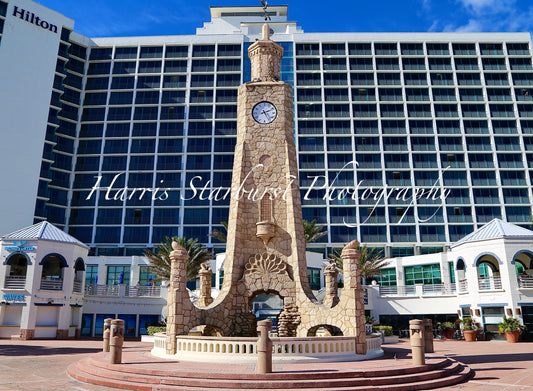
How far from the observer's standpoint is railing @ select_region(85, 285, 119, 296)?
147 feet

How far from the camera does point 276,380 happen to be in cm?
1341

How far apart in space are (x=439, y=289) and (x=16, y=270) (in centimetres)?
4065

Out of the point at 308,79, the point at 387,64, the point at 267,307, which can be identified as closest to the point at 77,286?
the point at 267,307

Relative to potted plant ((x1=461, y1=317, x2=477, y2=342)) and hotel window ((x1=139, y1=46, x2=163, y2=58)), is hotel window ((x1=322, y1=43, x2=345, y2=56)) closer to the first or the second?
hotel window ((x1=139, y1=46, x2=163, y2=58))

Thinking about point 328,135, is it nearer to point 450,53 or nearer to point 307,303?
point 450,53

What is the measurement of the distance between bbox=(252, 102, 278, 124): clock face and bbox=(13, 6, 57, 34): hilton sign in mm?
60238

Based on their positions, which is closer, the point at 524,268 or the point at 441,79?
the point at 524,268

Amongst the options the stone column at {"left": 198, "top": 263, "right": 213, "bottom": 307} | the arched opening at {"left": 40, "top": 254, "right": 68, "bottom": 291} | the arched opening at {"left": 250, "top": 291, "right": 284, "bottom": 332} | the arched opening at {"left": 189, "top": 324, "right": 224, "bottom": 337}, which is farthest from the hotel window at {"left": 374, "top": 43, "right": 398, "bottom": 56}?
the arched opening at {"left": 189, "top": 324, "right": 224, "bottom": 337}

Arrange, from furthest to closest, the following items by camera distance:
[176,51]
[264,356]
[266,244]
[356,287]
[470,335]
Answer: [176,51]
[470,335]
[266,244]
[356,287]
[264,356]

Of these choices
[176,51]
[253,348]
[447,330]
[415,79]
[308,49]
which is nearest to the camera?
[253,348]

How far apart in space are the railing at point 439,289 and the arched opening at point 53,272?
34.9 meters

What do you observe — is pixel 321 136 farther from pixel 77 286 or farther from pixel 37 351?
pixel 37 351

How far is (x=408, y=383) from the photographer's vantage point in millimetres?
13828

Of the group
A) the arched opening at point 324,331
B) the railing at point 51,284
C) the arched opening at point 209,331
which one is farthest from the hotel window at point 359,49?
the arched opening at point 209,331
